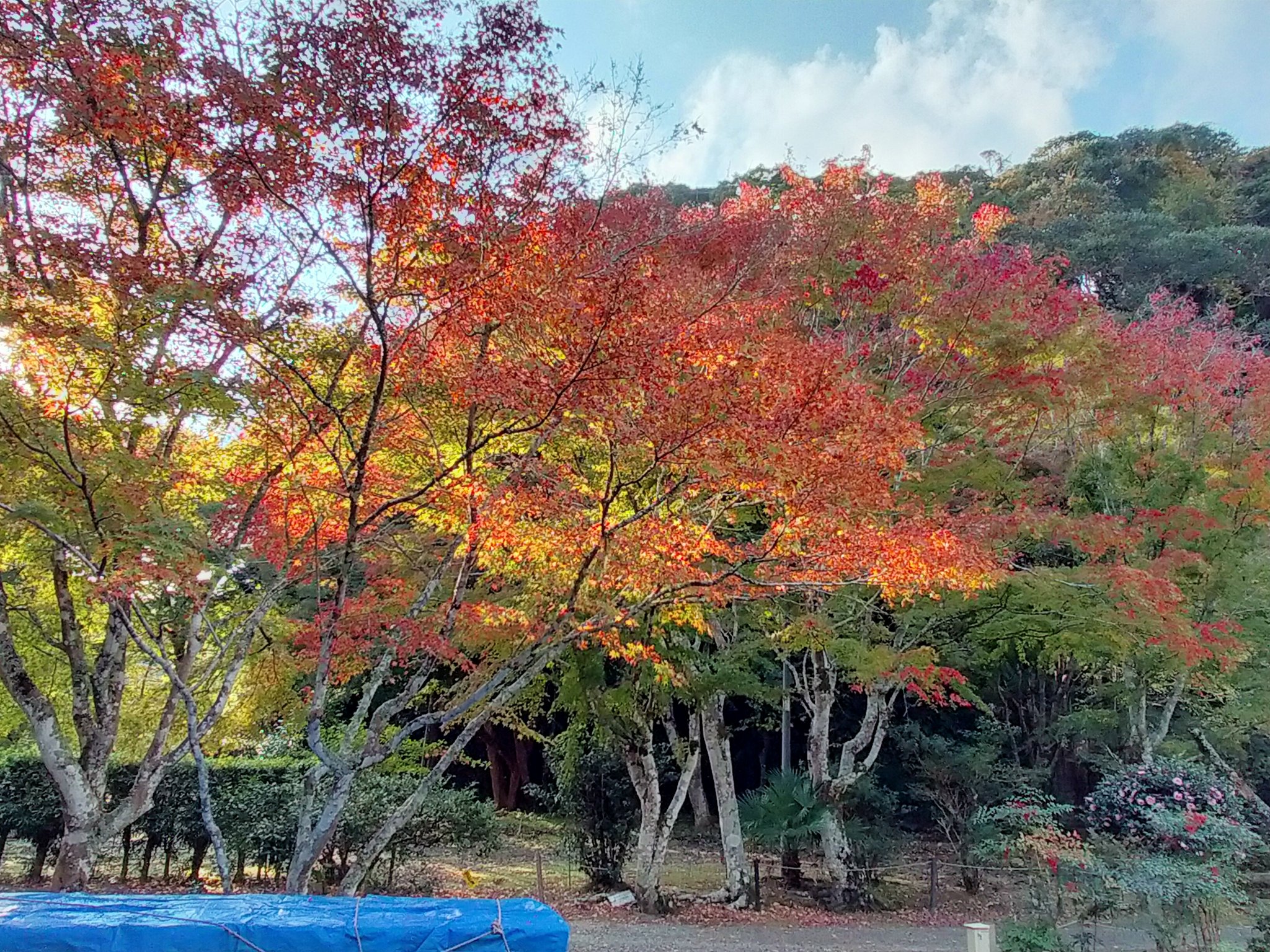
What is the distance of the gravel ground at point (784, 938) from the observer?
24.4 feet

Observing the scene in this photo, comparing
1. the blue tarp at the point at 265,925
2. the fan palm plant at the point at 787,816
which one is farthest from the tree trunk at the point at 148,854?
the fan palm plant at the point at 787,816

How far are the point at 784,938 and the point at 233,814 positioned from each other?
23.2ft

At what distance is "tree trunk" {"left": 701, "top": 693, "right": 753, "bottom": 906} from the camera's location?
30.7ft

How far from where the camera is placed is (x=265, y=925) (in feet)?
13.1

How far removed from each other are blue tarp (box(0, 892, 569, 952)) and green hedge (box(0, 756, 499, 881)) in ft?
17.4

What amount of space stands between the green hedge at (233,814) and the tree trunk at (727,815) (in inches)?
120

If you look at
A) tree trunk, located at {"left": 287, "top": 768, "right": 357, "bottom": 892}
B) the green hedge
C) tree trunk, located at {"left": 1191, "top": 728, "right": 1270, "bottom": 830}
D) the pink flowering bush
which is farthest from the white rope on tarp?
tree trunk, located at {"left": 1191, "top": 728, "right": 1270, "bottom": 830}

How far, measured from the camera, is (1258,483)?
8.88 m

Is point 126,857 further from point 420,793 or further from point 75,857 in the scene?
point 420,793

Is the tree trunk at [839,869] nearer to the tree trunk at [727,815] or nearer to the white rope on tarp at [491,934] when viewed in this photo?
the tree trunk at [727,815]

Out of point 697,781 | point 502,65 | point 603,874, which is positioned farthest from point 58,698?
point 697,781

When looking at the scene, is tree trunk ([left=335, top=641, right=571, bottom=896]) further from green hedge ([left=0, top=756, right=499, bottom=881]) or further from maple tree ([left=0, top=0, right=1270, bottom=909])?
green hedge ([left=0, top=756, right=499, bottom=881])

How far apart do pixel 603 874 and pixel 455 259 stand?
8.31 m

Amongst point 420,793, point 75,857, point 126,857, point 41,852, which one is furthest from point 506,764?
point 75,857
